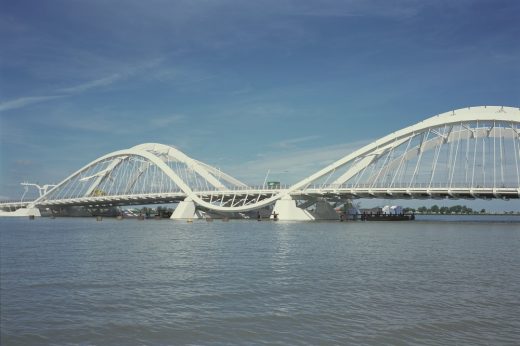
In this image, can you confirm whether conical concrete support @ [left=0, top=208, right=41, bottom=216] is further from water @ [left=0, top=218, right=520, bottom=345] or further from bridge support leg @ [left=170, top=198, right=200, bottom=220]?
water @ [left=0, top=218, right=520, bottom=345]

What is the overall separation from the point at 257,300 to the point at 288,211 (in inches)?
2610

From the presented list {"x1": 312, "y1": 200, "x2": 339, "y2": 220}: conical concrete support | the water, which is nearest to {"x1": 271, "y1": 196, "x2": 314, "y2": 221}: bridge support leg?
{"x1": 312, "y1": 200, "x2": 339, "y2": 220}: conical concrete support

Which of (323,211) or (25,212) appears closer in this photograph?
(323,211)

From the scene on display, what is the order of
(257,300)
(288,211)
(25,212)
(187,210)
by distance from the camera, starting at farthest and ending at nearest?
(25,212) < (187,210) < (288,211) < (257,300)

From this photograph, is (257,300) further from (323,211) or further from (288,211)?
(323,211)

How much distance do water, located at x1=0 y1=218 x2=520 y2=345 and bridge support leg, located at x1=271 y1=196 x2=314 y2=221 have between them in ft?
177

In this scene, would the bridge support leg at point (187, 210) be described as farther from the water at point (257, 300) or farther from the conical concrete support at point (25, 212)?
the water at point (257, 300)

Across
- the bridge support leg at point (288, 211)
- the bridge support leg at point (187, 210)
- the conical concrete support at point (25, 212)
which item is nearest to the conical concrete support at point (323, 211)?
the bridge support leg at point (288, 211)

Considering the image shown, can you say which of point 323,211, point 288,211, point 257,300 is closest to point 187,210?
point 288,211

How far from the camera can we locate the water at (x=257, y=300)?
11.7 metres

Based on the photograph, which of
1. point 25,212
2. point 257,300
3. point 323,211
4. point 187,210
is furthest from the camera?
point 25,212

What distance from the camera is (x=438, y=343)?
37.1 feet

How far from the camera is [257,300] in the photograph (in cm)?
1552

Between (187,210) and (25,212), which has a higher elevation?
(187,210)
